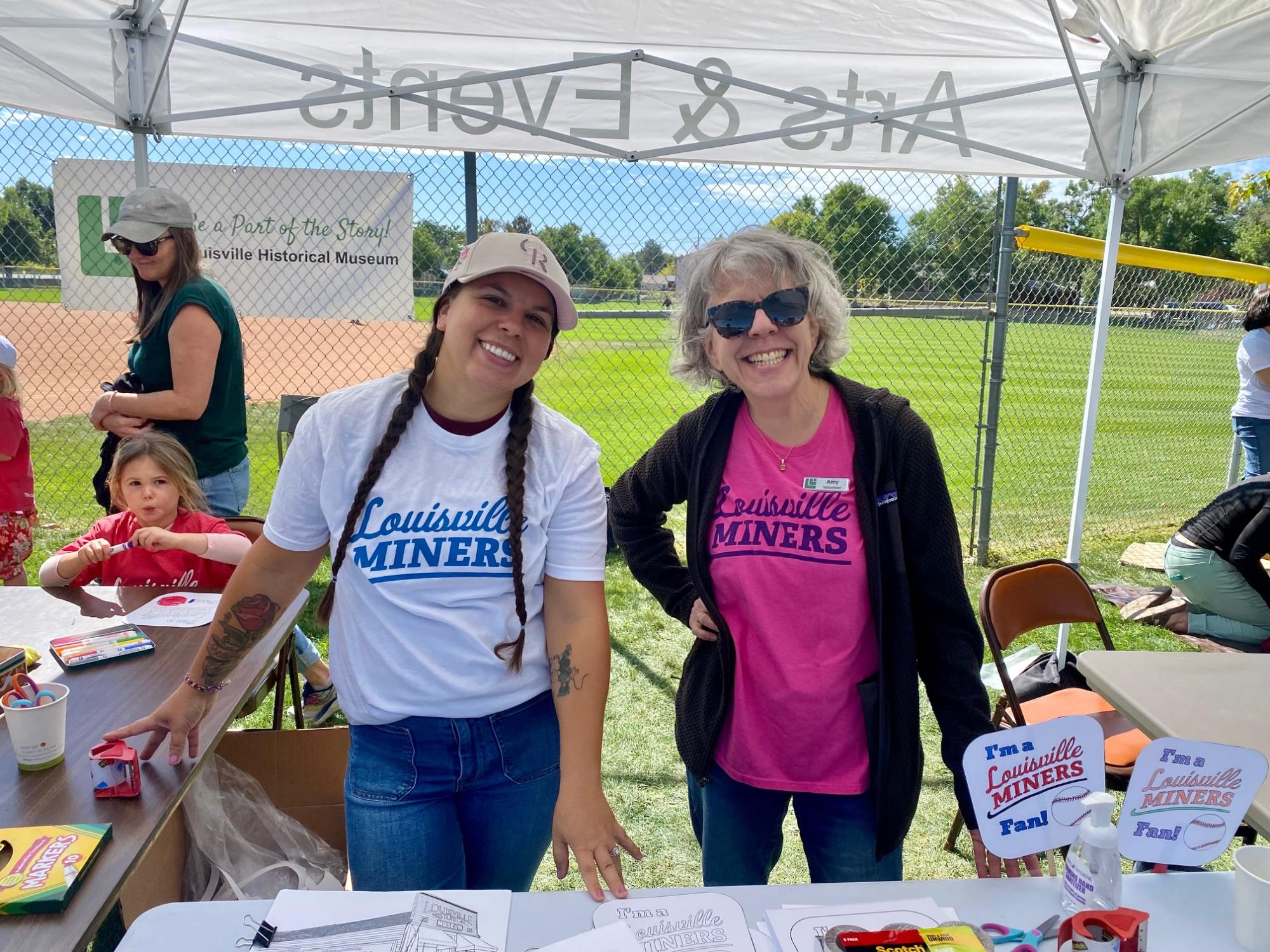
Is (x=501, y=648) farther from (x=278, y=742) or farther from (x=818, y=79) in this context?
(x=818, y=79)

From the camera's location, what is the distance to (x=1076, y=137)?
3.74m

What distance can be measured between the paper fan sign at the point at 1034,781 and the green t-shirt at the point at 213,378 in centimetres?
279

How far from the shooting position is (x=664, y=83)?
3.76 metres

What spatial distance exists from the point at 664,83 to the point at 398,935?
352cm

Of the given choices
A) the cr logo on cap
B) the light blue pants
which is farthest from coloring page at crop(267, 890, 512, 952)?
the light blue pants

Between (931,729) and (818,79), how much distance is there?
111 inches

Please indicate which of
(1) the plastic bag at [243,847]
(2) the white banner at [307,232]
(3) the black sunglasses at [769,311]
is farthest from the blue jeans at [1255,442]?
(1) the plastic bag at [243,847]

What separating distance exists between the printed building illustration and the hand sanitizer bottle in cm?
80

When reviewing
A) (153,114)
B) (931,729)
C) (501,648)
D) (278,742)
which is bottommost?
(931,729)

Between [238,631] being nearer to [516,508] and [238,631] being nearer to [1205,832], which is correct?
[516,508]

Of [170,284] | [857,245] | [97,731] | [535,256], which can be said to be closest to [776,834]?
[535,256]

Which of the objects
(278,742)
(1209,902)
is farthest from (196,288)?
(1209,902)

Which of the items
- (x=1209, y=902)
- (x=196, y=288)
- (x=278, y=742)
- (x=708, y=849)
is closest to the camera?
(x=1209, y=902)

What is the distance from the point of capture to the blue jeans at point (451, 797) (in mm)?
1442
